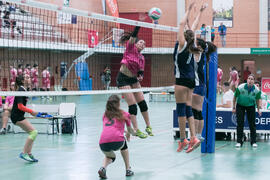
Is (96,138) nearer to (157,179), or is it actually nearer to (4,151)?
(4,151)

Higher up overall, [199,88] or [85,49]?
[85,49]

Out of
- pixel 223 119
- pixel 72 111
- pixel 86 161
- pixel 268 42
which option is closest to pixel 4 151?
pixel 86 161

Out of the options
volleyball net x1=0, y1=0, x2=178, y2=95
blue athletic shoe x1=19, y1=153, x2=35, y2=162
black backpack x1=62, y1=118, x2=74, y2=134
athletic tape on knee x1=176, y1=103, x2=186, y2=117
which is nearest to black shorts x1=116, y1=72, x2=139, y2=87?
volleyball net x1=0, y1=0, x2=178, y2=95

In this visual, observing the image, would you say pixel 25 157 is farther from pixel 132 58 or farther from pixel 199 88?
pixel 199 88

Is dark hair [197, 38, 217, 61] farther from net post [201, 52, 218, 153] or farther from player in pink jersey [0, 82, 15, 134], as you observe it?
player in pink jersey [0, 82, 15, 134]

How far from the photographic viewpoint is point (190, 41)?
25.0ft

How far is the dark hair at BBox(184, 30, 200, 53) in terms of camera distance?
7.56m

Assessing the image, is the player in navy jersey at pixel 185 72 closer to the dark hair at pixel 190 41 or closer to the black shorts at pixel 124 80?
the dark hair at pixel 190 41

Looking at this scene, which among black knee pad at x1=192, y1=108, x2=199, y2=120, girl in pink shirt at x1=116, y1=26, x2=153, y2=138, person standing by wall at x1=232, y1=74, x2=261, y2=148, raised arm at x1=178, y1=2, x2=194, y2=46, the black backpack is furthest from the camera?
the black backpack

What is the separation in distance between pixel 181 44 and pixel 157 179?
243cm

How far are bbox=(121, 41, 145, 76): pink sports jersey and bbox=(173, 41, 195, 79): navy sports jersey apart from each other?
0.93m

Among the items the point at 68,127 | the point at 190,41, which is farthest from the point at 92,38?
the point at 190,41

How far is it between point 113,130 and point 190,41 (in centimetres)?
196

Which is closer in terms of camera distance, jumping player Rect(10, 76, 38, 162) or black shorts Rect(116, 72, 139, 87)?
black shorts Rect(116, 72, 139, 87)
